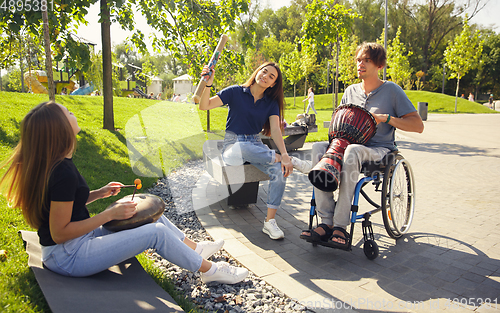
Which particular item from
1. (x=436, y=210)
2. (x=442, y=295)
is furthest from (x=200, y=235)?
(x=436, y=210)

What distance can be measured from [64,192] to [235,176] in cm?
206

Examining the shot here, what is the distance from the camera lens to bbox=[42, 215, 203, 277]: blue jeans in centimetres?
208

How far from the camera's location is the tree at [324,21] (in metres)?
10.2

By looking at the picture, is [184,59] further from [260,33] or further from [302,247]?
[260,33]

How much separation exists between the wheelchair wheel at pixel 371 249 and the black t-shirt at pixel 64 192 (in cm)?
241

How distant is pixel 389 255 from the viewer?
321cm

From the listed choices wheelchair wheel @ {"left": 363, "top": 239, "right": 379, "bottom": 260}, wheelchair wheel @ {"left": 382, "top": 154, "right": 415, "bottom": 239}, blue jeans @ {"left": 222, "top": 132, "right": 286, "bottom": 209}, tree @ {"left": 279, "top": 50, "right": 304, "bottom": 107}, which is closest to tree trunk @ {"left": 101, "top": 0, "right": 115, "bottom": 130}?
blue jeans @ {"left": 222, "top": 132, "right": 286, "bottom": 209}

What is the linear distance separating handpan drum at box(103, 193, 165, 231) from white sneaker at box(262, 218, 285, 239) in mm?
1440

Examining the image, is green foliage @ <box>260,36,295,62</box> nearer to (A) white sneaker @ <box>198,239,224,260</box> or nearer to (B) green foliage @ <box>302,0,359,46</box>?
(B) green foliage @ <box>302,0,359,46</box>

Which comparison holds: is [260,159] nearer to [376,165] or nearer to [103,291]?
[376,165]

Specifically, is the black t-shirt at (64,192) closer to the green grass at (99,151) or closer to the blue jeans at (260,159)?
the green grass at (99,151)

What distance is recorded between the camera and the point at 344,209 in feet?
9.88

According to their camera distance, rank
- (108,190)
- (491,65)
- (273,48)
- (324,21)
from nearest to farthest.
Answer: (108,190), (324,21), (491,65), (273,48)
